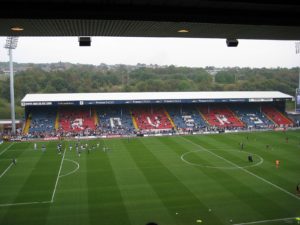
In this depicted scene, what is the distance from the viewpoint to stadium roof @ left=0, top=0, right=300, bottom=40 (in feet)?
28.2

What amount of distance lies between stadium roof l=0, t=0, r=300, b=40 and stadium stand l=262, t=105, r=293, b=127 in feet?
174

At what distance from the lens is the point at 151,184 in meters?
27.4

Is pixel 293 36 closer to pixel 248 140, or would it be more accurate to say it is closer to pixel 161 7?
pixel 161 7

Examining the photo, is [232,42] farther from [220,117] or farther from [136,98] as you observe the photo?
[220,117]

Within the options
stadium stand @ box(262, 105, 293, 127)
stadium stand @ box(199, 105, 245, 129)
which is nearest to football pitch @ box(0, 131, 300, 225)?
stadium stand @ box(199, 105, 245, 129)

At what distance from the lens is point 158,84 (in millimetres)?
103438

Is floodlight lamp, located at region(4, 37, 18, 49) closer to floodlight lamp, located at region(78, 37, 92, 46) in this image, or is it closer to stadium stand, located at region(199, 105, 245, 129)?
stadium stand, located at region(199, 105, 245, 129)

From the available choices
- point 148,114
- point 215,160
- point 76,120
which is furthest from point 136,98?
point 215,160

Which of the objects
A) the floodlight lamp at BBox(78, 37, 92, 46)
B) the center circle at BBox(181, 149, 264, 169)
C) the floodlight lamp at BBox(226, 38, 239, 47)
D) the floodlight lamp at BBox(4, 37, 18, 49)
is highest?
A: the floodlight lamp at BBox(4, 37, 18, 49)

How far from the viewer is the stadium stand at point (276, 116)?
2403 inches

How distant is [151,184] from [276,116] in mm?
42991

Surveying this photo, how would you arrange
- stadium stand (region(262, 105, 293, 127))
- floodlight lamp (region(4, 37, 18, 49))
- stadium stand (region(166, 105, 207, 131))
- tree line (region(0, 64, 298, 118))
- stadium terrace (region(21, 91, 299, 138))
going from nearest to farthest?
floodlight lamp (region(4, 37, 18, 49))
stadium terrace (region(21, 91, 299, 138))
stadium stand (region(166, 105, 207, 131))
stadium stand (region(262, 105, 293, 127))
tree line (region(0, 64, 298, 118))

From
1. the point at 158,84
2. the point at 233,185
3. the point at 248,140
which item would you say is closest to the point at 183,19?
the point at 233,185

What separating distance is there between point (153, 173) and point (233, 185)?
732 centimetres
